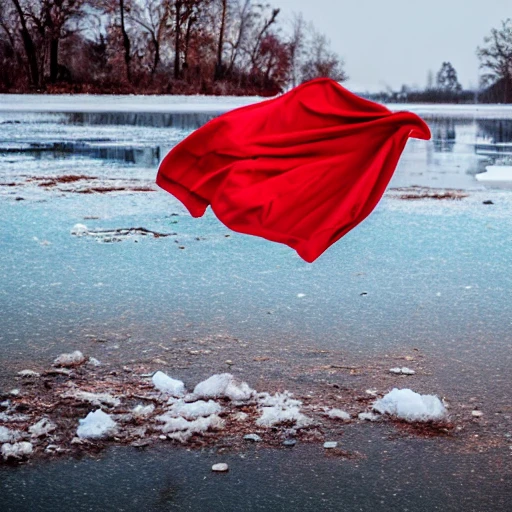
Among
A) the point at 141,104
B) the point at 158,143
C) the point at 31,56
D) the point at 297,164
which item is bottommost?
the point at 297,164

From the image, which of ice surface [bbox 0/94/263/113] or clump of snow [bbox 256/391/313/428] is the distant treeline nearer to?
ice surface [bbox 0/94/263/113]

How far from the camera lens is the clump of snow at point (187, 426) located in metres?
2.80

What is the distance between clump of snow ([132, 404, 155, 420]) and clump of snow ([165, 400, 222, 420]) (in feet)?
0.22

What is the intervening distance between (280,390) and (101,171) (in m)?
7.62

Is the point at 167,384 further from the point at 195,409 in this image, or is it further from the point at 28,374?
the point at 28,374

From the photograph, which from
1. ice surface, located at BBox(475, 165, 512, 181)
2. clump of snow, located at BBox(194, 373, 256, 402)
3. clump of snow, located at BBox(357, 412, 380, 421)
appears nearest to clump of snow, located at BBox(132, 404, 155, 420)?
clump of snow, located at BBox(194, 373, 256, 402)

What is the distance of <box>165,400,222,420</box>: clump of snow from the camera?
9.68ft

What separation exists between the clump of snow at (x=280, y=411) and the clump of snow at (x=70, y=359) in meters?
0.80

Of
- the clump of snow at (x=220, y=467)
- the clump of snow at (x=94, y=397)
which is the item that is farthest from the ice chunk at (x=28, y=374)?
the clump of snow at (x=220, y=467)

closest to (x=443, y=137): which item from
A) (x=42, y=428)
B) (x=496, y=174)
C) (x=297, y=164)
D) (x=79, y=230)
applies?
(x=496, y=174)

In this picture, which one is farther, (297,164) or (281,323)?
(281,323)

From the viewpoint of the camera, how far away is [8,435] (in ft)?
9.07

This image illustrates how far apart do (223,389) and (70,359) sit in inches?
27.5

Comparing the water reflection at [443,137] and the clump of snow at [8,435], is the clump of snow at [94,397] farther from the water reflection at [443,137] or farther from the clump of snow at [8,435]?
the water reflection at [443,137]
